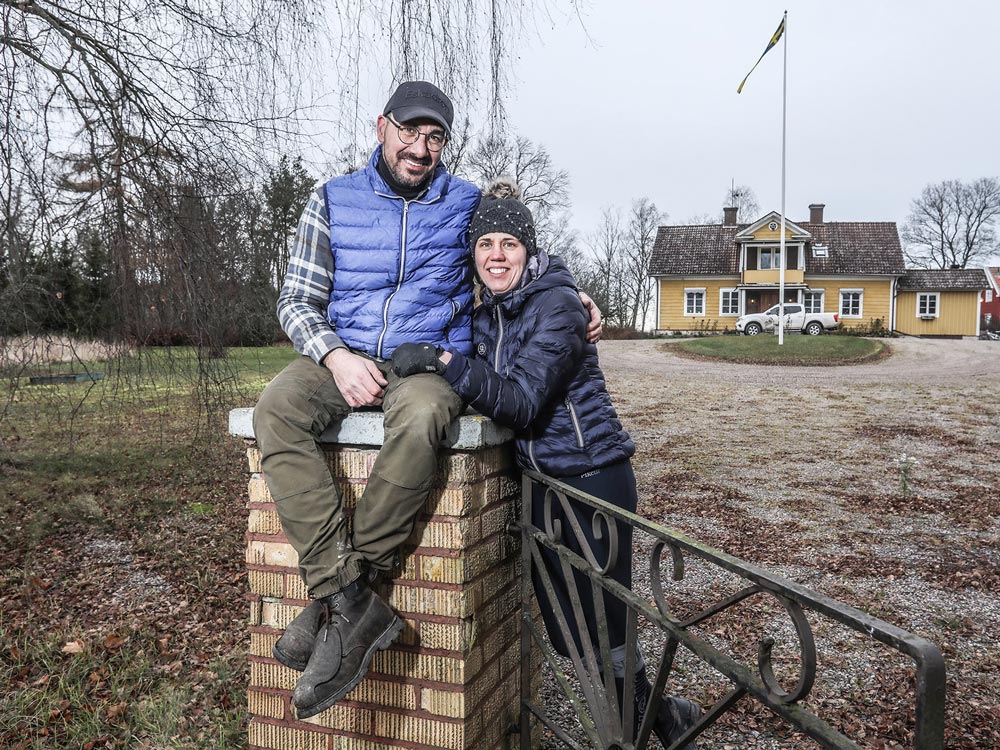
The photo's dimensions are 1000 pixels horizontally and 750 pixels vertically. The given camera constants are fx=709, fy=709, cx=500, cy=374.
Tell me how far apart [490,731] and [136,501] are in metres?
5.79

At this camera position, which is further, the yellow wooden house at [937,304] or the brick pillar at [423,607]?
the yellow wooden house at [937,304]

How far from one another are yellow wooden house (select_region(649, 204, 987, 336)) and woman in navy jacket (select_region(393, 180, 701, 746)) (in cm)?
3258

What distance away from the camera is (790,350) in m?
21.3

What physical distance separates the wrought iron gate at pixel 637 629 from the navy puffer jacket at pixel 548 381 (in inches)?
5.3

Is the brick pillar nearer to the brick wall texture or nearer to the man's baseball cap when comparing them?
the brick wall texture

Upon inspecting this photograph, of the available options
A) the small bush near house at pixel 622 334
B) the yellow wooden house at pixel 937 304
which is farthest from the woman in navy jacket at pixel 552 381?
the yellow wooden house at pixel 937 304

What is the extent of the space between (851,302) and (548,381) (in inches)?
1406

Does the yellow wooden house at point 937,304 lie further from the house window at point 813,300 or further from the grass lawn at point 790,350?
the grass lawn at point 790,350

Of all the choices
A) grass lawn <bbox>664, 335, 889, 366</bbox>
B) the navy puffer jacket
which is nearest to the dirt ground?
the navy puffer jacket

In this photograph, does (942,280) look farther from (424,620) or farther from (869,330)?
(424,620)

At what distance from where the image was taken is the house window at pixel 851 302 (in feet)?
109

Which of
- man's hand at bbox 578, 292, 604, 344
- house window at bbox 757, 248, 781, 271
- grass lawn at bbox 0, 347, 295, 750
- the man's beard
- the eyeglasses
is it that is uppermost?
house window at bbox 757, 248, 781, 271

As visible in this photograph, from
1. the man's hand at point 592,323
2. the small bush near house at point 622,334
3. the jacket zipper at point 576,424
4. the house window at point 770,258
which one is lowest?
the small bush near house at point 622,334

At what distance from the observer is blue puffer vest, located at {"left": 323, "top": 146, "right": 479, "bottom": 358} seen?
240 centimetres
